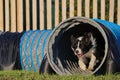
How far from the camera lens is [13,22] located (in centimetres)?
1196

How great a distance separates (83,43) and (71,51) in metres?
0.81

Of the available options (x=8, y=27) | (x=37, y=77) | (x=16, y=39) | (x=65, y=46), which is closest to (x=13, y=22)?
(x=8, y=27)

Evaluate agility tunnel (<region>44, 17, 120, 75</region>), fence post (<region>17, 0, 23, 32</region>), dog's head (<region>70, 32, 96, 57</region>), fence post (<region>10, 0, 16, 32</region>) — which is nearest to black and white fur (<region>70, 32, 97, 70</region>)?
dog's head (<region>70, 32, 96, 57</region>)

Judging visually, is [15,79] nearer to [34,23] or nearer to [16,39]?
[16,39]

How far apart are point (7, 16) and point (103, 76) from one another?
5.91 metres

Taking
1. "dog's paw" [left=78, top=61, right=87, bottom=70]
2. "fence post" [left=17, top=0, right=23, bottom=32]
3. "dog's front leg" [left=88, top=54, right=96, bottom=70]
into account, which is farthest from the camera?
"fence post" [left=17, top=0, right=23, bottom=32]

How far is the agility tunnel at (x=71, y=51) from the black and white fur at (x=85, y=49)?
150mm

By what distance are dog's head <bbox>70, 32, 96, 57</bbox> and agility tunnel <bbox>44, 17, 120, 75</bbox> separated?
244 millimetres

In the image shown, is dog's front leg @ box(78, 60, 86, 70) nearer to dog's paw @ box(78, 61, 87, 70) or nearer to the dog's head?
dog's paw @ box(78, 61, 87, 70)

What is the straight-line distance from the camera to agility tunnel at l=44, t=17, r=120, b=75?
7203 millimetres

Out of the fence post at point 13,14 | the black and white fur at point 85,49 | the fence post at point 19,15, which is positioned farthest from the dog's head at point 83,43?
the fence post at point 13,14

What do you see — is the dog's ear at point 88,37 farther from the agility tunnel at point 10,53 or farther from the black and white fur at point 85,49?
the agility tunnel at point 10,53

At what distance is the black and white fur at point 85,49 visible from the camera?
806cm

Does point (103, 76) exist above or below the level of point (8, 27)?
below
